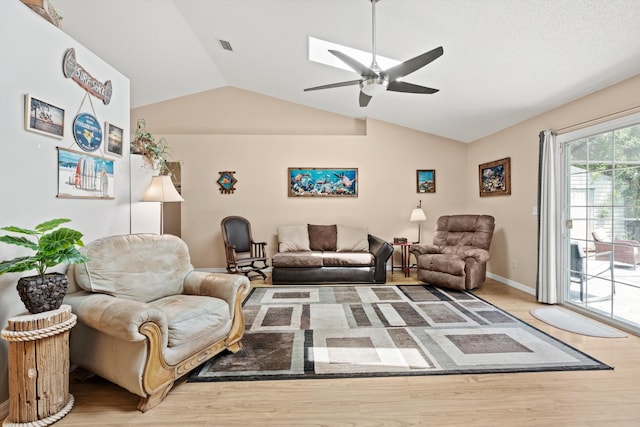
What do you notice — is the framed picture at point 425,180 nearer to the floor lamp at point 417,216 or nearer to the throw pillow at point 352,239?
the floor lamp at point 417,216

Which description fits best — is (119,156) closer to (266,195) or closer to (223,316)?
(223,316)

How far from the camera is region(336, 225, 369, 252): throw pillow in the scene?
16.7 ft

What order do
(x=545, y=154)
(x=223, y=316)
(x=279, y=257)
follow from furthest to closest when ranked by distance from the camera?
(x=279, y=257), (x=545, y=154), (x=223, y=316)

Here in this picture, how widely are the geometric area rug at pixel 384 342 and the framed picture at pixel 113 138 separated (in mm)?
2049

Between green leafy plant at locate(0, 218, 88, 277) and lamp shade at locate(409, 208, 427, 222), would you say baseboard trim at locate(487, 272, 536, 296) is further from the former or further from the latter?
green leafy plant at locate(0, 218, 88, 277)

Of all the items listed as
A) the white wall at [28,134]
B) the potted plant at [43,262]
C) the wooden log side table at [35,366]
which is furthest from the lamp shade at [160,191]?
the wooden log side table at [35,366]

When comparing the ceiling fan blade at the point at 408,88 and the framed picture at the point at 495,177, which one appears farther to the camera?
the framed picture at the point at 495,177

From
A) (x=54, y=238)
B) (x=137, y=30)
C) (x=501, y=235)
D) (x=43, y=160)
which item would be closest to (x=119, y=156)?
(x=43, y=160)

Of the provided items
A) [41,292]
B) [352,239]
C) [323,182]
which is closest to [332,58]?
[323,182]

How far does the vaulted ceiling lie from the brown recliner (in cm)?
162

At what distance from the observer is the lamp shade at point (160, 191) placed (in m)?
2.97

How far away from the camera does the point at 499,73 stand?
318 centimetres

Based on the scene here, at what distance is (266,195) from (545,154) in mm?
4305

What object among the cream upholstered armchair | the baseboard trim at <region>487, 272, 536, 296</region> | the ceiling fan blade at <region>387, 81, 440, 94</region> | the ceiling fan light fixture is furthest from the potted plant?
the baseboard trim at <region>487, 272, 536, 296</region>
